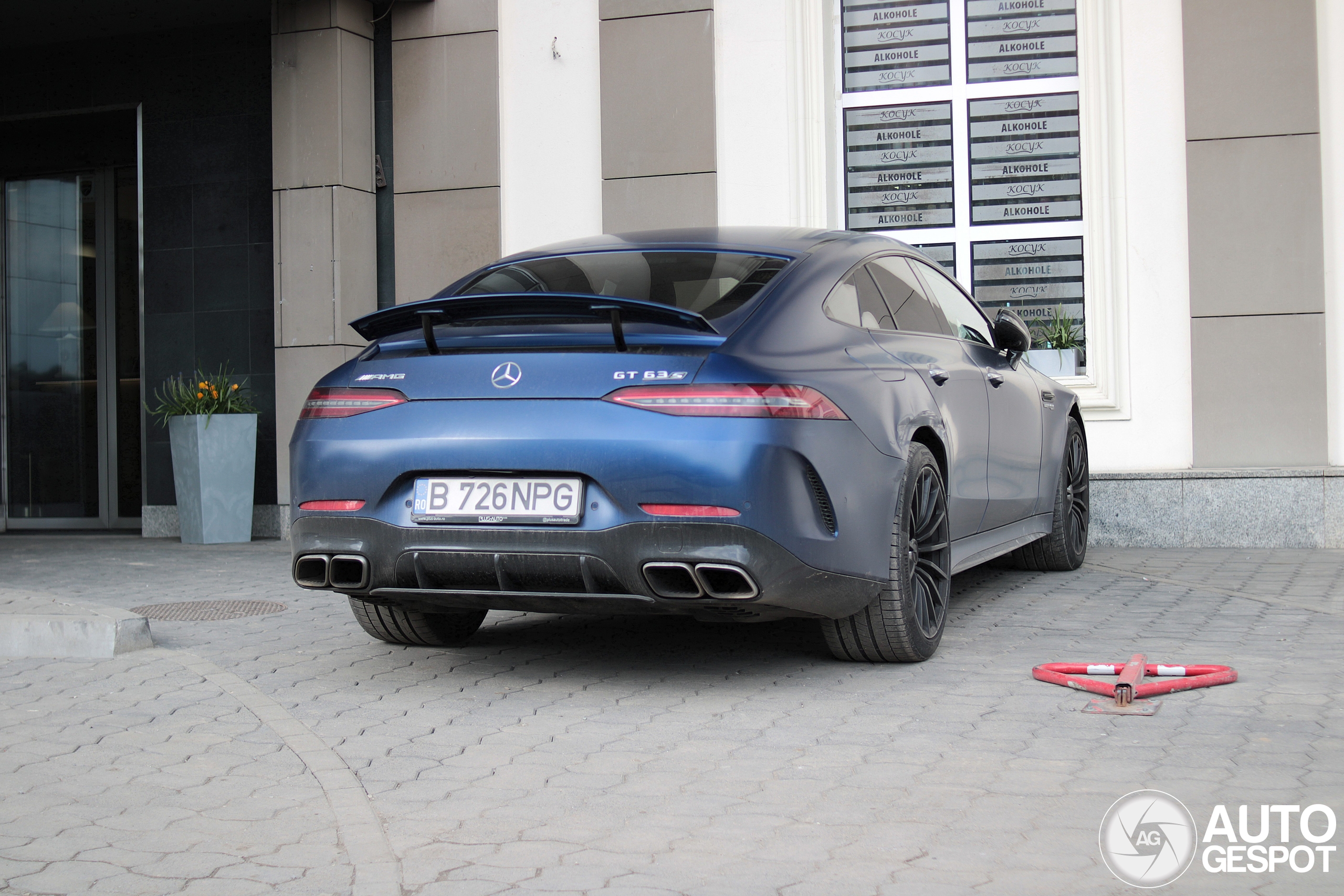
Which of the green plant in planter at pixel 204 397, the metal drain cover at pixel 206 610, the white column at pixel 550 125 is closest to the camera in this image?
the metal drain cover at pixel 206 610

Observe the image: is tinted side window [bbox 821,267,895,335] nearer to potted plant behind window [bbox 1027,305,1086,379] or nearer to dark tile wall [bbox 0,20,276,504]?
potted plant behind window [bbox 1027,305,1086,379]

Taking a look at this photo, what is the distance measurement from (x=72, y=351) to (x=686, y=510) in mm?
9975

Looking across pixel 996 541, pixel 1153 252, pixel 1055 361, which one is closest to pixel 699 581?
pixel 996 541

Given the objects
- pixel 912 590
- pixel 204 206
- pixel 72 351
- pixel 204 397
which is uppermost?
pixel 204 206

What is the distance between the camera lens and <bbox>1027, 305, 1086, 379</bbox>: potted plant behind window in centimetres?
902

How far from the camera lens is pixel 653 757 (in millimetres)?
3354

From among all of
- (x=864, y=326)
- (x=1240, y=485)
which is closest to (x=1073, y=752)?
(x=864, y=326)

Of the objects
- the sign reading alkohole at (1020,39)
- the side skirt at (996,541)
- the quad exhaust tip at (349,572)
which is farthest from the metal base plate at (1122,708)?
the sign reading alkohole at (1020,39)

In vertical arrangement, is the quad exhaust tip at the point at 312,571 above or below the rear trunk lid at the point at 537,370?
below

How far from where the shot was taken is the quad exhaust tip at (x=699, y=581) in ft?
12.0

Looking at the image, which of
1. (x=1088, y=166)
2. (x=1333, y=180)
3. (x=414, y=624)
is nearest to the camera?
(x=414, y=624)

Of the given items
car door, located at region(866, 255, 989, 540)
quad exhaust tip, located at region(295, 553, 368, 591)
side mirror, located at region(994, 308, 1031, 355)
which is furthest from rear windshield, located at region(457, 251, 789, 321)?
side mirror, located at region(994, 308, 1031, 355)

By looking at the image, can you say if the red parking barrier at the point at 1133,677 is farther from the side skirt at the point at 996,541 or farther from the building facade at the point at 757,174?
the building facade at the point at 757,174

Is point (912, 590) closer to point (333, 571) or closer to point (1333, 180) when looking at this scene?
point (333, 571)
